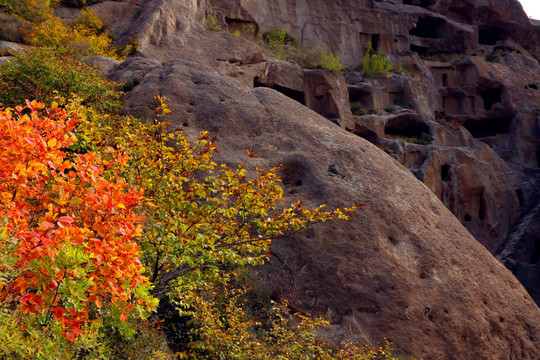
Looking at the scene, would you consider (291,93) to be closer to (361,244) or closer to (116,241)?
(361,244)

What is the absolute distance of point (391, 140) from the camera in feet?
66.8

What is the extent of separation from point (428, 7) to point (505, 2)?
19.5 ft

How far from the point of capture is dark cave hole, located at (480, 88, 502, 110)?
→ 27688 millimetres

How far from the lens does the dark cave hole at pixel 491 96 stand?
27.7 m

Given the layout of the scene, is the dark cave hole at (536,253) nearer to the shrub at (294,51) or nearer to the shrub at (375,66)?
the shrub at (375,66)

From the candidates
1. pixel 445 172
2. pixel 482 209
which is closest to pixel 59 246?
pixel 445 172

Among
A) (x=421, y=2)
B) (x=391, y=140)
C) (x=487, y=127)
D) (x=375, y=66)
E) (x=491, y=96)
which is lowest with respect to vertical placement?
(x=487, y=127)

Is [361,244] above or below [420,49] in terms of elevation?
below

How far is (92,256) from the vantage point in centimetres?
287

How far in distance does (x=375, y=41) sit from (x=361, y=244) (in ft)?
69.5

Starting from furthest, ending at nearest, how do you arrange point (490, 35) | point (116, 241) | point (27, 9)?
point (490, 35) → point (27, 9) → point (116, 241)

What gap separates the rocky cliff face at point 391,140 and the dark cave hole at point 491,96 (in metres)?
0.16

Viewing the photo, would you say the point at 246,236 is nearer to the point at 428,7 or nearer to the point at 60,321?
the point at 60,321

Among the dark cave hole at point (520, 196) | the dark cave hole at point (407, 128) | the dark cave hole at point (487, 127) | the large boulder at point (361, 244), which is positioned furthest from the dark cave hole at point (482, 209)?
the large boulder at point (361, 244)
